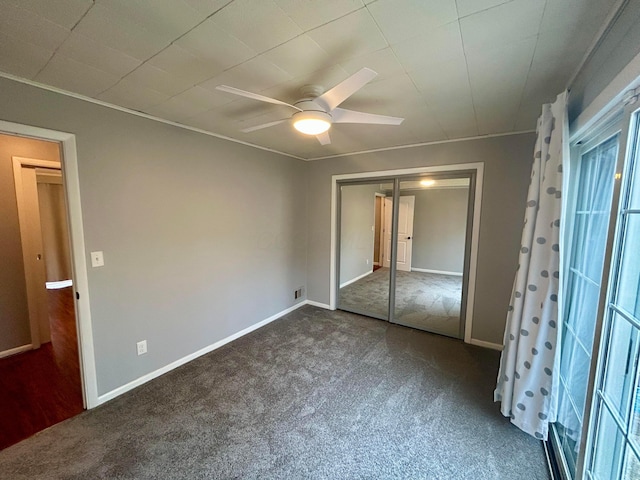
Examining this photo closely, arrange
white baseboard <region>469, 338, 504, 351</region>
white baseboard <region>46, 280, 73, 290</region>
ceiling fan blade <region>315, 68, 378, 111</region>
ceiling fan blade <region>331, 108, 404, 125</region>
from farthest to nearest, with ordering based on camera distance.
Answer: white baseboard <region>46, 280, 73, 290</region> < white baseboard <region>469, 338, 504, 351</region> < ceiling fan blade <region>331, 108, 404, 125</region> < ceiling fan blade <region>315, 68, 378, 111</region>

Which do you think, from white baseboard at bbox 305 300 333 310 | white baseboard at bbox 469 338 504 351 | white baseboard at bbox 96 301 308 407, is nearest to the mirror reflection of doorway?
white baseboard at bbox 305 300 333 310

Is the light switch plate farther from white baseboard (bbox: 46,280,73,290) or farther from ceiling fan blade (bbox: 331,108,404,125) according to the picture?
white baseboard (bbox: 46,280,73,290)

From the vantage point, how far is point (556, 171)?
1.61 m

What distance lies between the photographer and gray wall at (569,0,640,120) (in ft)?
3.30

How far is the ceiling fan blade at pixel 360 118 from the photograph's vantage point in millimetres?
1724

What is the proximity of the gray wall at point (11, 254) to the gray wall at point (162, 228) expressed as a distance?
1392mm

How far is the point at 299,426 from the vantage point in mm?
1913

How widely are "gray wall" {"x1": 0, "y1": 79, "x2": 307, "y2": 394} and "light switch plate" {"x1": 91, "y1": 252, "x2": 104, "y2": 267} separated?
0.11ft

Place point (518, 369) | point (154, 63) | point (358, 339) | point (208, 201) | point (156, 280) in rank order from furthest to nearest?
point (358, 339), point (208, 201), point (156, 280), point (518, 369), point (154, 63)

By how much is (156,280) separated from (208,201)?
3.07 ft

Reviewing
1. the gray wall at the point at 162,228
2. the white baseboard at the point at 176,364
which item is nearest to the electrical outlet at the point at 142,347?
the gray wall at the point at 162,228

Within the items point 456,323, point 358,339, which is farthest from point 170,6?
point 456,323

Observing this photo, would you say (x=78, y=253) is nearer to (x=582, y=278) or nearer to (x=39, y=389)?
(x=39, y=389)

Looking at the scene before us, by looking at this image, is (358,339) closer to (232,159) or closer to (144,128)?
(232,159)
